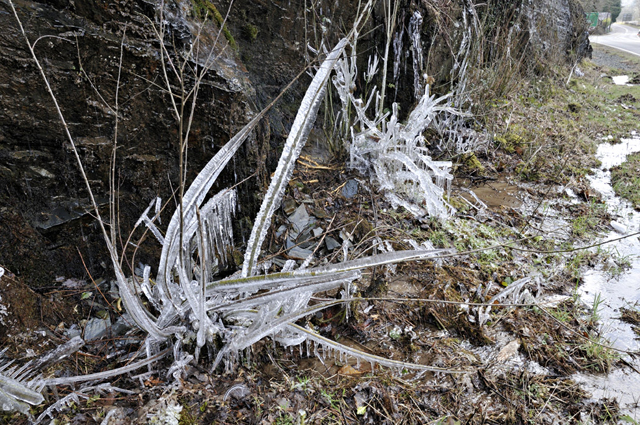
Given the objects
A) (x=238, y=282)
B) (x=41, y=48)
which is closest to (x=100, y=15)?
(x=41, y=48)

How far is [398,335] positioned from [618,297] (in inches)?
65.1

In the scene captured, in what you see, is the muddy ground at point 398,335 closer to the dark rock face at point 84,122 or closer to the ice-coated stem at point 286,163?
the dark rock face at point 84,122

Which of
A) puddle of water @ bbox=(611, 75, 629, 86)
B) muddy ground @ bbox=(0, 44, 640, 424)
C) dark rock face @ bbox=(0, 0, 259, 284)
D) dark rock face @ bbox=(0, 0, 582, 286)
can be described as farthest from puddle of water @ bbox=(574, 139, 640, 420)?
puddle of water @ bbox=(611, 75, 629, 86)

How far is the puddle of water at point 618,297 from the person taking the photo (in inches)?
68.4

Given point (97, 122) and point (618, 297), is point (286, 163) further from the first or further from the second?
point (618, 297)

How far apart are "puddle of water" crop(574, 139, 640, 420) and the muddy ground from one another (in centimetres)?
7

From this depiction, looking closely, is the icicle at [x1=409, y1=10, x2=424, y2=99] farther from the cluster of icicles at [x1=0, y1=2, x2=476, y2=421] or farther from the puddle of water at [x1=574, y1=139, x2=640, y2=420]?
the cluster of icicles at [x1=0, y1=2, x2=476, y2=421]

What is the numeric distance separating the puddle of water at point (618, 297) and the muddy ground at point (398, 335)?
72 millimetres

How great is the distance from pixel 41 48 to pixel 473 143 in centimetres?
378

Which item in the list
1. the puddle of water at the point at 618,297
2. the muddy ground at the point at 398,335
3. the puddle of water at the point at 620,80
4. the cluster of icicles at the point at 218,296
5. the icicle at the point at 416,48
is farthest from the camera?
the puddle of water at the point at 620,80

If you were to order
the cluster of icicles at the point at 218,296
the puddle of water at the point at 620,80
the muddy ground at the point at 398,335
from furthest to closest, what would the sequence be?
the puddle of water at the point at 620,80
the muddy ground at the point at 398,335
the cluster of icicles at the point at 218,296

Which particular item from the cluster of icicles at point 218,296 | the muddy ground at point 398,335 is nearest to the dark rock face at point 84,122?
the muddy ground at point 398,335

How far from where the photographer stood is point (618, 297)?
2416 mm

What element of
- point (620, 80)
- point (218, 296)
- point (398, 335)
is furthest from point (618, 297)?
point (620, 80)
